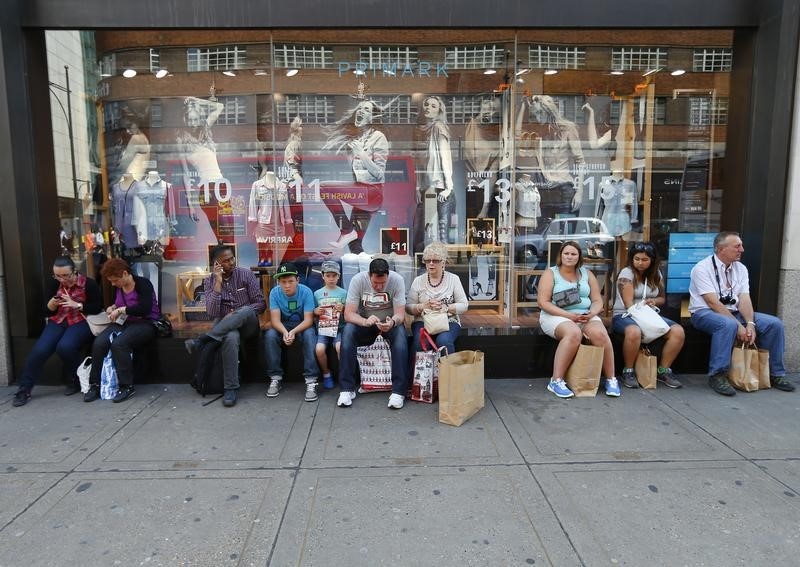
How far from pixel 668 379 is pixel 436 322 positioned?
2245 millimetres

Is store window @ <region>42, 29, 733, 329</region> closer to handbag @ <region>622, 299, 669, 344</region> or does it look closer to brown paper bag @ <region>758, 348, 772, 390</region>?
handbag @ <region>622, 299, 669, 344</region>

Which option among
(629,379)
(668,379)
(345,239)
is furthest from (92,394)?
(668,379)

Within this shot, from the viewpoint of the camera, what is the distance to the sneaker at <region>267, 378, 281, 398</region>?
4562 mm

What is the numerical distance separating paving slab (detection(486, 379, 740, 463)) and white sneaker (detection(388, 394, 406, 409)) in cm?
80

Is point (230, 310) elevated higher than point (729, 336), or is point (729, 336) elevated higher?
point (230, 310)

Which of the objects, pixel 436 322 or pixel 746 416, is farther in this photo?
pixel 436 322

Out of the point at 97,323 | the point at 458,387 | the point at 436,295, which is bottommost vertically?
the point at 458,387

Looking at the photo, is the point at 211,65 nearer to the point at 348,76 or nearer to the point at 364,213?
the point at 348,76

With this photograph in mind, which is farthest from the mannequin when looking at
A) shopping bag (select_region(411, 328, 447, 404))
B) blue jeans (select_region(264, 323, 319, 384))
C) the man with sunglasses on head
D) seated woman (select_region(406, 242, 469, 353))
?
blue jeans (select_region(264, 323, 319, 384))

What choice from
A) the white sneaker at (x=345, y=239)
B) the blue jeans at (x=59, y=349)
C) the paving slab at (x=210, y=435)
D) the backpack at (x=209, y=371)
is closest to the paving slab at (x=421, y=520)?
the paving slab at (x=210, y=435)

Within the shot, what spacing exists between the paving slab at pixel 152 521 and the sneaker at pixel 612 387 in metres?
2.81

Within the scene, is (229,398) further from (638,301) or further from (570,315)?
(638,301)

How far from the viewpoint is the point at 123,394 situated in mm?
4504

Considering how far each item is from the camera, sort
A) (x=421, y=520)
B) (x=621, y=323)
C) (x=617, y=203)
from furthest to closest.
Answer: (x=617, y=203), (x=621, y=323), (x=421, y=520)
